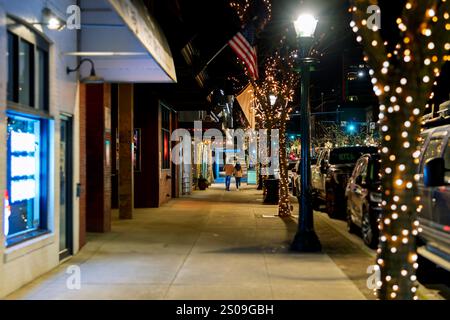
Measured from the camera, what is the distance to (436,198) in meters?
7.83

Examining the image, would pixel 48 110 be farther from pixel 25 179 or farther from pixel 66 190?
pixel 66 190

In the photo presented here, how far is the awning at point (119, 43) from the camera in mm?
9297

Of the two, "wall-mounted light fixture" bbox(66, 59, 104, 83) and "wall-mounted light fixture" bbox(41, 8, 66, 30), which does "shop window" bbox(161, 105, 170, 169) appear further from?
"wall-mounted light fixture" bbox(41, 8, 66, 30)

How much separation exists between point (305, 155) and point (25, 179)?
562cm

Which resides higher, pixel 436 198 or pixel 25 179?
pixel 25 179

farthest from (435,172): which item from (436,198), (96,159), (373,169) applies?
(96,159)

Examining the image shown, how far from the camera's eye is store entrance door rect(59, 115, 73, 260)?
9695mm

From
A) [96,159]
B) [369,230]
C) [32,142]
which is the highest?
[32,142]

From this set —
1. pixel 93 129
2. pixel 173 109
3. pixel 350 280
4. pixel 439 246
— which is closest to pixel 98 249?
pixel 93 129

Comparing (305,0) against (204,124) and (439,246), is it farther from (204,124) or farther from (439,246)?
(204,124)

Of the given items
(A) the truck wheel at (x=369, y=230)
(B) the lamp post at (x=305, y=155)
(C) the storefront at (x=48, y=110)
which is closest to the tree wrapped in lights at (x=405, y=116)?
(C) the storefront at (x=48, y=110)

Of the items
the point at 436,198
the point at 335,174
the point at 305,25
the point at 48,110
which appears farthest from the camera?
→ the point at 335,174

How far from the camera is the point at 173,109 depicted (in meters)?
24.2

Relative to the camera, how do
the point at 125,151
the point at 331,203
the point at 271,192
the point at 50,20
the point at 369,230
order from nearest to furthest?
the point at 50,20 < the point at 369,230 < the point at 125,151 < the point at 331,203 < the point at 271,192
